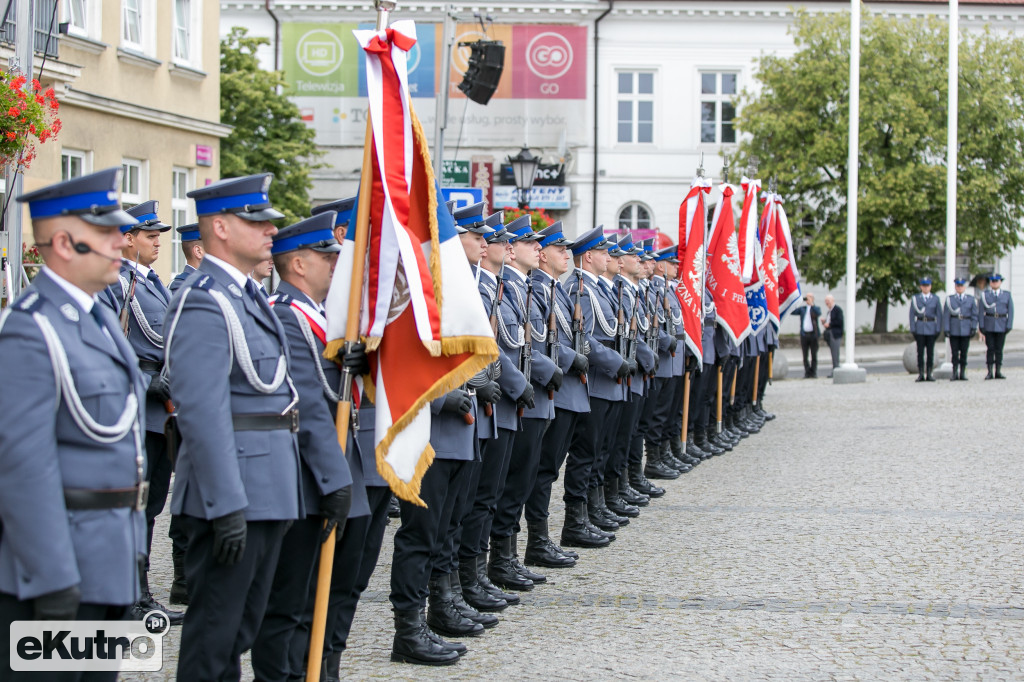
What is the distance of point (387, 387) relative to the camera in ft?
17.5

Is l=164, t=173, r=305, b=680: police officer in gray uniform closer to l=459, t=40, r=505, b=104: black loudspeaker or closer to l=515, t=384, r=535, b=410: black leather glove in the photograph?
l=515, t=384, r=535, b=410: black leather glove

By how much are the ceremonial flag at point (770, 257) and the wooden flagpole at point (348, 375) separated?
38.8 feet

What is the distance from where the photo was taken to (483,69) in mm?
18109

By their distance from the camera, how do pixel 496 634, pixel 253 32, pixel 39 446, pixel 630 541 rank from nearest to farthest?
pixel 39 446 → pixel 496 634 → pixel 630 541 → pixel 253 32

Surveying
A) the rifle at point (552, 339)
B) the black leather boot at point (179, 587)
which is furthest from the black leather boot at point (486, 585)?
the black leather boot at point (179, 587)

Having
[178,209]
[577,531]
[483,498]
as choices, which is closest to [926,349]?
[178,209]

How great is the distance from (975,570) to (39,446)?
608cm

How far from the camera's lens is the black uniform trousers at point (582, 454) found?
30.1 ft

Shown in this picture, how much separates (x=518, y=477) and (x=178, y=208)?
14.8 m

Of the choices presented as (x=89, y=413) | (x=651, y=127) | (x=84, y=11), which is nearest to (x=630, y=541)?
(x=89, y=413)

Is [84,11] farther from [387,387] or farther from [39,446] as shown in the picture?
[39,446]

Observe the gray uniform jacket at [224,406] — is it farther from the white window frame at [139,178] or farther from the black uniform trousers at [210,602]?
the white window frame at [139,178]

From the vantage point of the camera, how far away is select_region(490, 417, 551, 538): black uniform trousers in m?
7.75

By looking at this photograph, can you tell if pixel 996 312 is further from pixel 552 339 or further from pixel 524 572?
pixel 524 572
